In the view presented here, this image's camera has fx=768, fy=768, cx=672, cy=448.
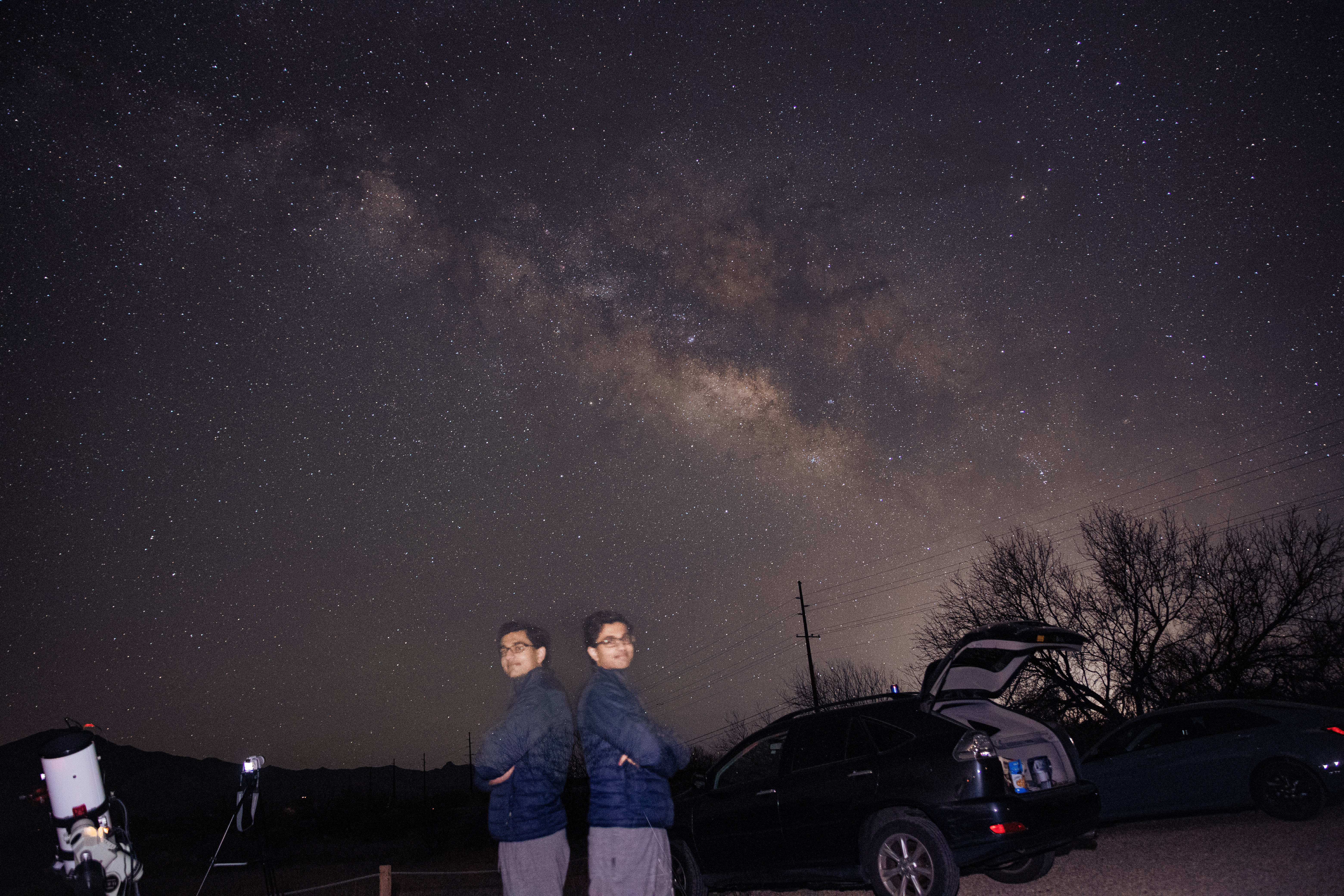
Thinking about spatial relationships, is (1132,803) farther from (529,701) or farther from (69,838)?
(69,838)

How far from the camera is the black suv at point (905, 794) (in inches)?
227

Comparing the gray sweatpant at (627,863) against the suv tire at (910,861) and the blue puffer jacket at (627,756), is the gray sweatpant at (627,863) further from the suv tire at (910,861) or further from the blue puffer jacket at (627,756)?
the suv tire at (910,861)

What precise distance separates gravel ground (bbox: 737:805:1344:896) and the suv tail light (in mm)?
1333

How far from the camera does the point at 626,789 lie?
12.6 feet

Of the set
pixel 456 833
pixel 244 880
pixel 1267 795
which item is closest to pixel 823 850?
pixel 1267 795

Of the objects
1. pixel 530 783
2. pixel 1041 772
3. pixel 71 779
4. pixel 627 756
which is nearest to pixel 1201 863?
pixel 1041 772

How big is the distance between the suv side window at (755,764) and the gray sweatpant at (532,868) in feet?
10.9

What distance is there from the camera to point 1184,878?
233 inches

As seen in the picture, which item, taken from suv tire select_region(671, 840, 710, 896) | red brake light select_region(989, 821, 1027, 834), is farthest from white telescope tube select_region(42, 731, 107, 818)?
red brake light select_region(989, 821, 1027, 834)

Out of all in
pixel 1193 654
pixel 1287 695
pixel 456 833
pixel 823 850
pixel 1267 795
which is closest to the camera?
pixel 823 850

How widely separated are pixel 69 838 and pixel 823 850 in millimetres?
5356

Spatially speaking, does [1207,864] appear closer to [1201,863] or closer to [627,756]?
[1201,863]

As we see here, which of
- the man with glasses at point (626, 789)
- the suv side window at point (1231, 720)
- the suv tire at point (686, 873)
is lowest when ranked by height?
the suv tire at point (686, 873)

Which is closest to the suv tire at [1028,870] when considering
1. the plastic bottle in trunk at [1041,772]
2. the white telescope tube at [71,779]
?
the plastic bottle in trunk at [1041,772]
